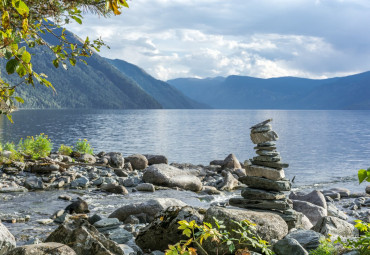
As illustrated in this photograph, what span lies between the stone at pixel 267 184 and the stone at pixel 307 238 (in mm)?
3355

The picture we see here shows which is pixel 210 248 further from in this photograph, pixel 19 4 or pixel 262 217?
pixel 19 4

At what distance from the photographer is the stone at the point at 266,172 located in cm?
1161

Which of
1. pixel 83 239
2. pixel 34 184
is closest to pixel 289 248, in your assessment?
pixel 83 239

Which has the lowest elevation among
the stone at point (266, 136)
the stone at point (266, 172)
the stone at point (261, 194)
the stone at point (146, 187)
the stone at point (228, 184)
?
the stone at point (228, 184)

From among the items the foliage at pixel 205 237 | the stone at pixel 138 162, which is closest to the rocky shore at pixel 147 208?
the foliage at pixel 205 237

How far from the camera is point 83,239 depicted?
6555 mm

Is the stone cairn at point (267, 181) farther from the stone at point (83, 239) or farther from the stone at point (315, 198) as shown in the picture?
the stone at point (315, 198)

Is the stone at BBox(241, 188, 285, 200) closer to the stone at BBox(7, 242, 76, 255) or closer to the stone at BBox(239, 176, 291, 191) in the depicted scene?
the stone at BBox(239, 176, 291, 191)

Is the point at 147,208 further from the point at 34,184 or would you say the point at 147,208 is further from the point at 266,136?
the point at 34,184

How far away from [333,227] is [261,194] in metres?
2.46

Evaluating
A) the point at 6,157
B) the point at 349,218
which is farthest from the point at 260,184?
the point at 6,157

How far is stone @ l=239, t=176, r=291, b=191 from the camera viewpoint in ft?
38.3

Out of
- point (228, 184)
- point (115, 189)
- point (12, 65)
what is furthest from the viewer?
point (228, 184)

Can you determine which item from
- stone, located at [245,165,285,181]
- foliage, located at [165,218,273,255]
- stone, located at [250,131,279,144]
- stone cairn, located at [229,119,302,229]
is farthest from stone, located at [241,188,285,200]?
foliage, located at [165,218,273,255]
